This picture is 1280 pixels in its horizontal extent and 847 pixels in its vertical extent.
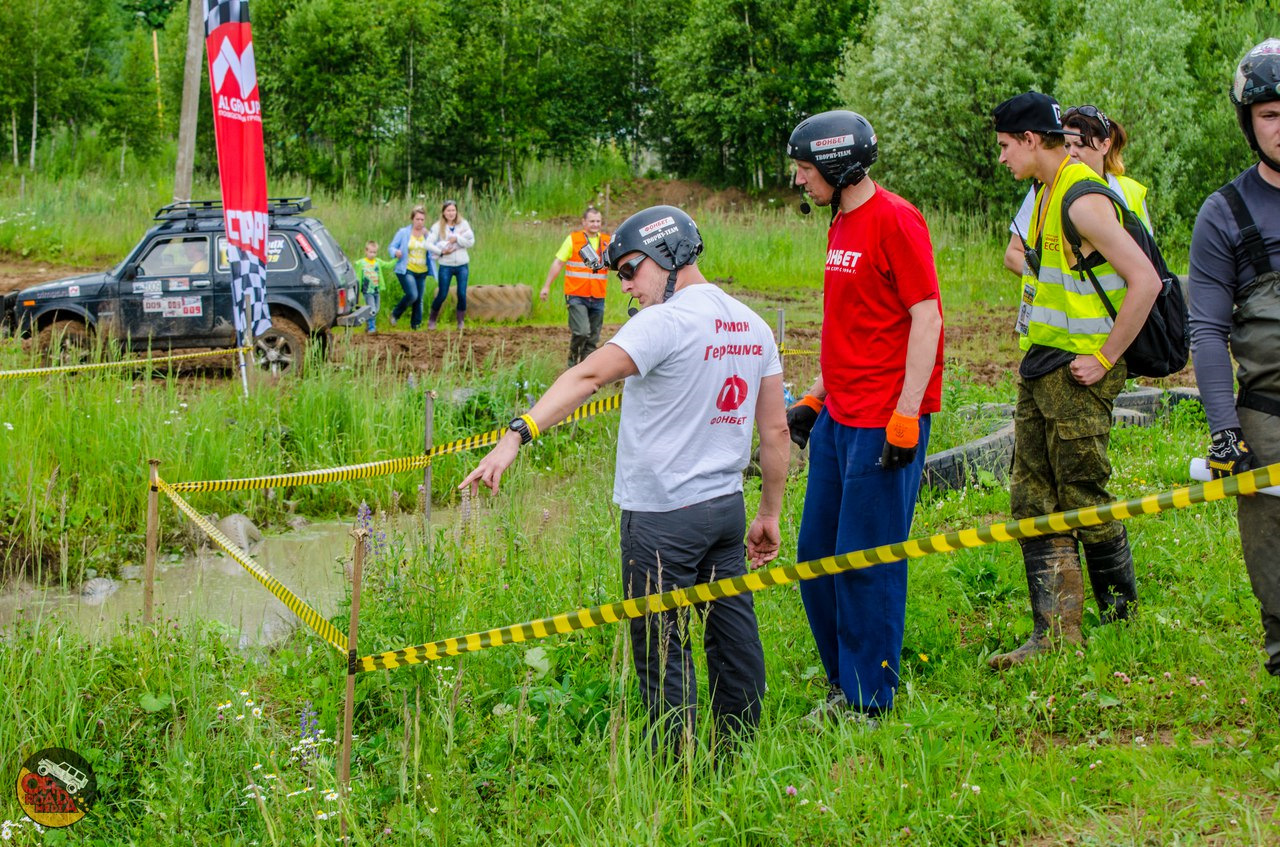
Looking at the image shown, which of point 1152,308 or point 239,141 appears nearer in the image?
point 1152,308

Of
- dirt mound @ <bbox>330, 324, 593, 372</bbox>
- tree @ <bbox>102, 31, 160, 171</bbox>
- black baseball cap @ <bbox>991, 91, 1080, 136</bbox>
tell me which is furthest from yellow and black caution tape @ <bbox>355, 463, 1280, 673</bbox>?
tree @ <bbox>102, 31, 160, 171</bbox>

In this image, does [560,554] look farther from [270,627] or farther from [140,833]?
[140,833]

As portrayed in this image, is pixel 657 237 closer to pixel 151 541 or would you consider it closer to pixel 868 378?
pixel 868 378

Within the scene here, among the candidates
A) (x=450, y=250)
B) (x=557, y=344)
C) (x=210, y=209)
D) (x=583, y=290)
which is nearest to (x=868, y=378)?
(x=583, y=290)

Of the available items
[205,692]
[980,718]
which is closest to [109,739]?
[205,692]

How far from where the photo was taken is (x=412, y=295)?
17078 mm

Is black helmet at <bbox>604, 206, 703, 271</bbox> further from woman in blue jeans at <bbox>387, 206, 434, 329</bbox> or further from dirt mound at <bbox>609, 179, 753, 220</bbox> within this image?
dirt mound at <bbox>609, 179, 753, 220</bbox>

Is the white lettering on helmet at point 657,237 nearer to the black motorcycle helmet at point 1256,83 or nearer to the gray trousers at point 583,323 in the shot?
the black motorcycle helmet at point 1256,83

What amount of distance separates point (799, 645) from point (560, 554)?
1.64 metres

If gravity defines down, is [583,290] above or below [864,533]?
below

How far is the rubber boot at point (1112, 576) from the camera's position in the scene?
15.8 feet

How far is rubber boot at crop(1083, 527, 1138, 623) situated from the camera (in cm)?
480

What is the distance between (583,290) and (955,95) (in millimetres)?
16670

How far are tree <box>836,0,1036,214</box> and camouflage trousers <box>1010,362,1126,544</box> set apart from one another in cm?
2288
